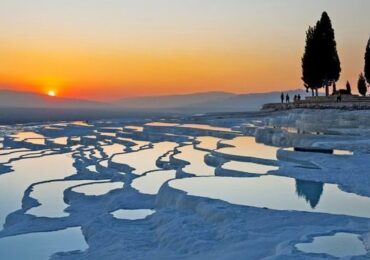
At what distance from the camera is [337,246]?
345 inches

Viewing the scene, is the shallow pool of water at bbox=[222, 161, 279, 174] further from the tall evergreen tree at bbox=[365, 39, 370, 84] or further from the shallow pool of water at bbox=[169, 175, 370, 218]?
the tall evergreen tree at bbox=[365, 39, 370, 84]

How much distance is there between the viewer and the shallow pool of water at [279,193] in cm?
1186

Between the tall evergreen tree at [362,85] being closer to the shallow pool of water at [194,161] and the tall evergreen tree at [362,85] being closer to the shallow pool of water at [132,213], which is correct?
the shallow pool of water at [194,161]

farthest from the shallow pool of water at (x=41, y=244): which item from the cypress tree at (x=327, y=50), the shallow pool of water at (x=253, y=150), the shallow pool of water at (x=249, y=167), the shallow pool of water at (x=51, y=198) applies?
the cypress tree at (x=327, y=50)

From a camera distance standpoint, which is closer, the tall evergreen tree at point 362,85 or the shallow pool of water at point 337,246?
the shallow pool of water at point 337,246

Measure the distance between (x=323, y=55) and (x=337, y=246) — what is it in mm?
46184

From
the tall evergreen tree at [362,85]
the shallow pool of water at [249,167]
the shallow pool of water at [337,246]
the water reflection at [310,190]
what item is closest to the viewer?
the shallow pool of water at [337,246]

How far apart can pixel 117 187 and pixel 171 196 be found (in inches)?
163

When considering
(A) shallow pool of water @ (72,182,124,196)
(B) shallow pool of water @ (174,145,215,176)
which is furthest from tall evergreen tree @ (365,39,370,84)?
(A) shallow pool of water @ (72,182,124,196)

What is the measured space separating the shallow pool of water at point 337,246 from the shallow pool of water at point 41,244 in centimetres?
497

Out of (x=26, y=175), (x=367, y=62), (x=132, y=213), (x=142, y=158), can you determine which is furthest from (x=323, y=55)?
(x=132, y=213)

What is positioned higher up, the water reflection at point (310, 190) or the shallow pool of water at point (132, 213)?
the water reflection at point (310, 190)

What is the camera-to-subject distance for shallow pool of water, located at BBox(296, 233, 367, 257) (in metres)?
8.39

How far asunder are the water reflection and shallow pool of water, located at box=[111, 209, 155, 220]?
4.30 metres
